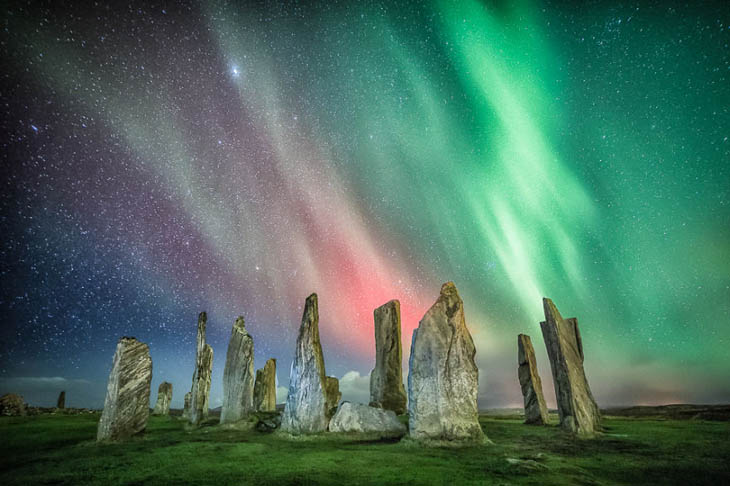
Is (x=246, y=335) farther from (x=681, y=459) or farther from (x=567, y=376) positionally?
(x=681, y=459)

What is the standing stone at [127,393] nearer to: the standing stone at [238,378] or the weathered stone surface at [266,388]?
the standing stone at [238,378]

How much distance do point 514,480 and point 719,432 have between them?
1045 centimetres

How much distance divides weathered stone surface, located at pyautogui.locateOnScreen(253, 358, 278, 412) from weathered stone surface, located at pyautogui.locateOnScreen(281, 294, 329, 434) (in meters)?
10.9

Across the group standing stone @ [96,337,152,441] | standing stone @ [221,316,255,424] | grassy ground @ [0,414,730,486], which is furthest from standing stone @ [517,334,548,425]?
standing stone @ [96,337,152,441]

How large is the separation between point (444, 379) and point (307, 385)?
5.24m

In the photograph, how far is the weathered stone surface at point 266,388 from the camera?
22.8 meters

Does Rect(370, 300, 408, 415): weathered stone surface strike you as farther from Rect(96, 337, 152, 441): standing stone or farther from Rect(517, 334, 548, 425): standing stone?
Rect(96, 337, 152, 441): standing stone

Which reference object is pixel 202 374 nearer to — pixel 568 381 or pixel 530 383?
pixel 568 381

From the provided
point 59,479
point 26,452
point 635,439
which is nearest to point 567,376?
point 635,439

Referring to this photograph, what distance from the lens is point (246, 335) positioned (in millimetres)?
16703

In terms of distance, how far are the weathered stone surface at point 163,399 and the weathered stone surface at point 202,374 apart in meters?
15.5

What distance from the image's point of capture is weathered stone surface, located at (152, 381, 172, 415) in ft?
92.7

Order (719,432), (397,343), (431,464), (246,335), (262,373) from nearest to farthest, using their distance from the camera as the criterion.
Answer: (431,464)
(719,432)
(246,335)
(397,343)
(262,373)

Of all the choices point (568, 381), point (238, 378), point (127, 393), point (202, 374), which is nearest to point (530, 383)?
point (568, 381)
